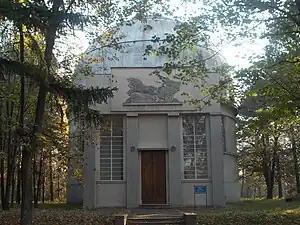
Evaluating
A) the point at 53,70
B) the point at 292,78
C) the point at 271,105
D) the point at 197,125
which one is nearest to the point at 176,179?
the point at 197,125

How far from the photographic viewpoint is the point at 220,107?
22.6 metres

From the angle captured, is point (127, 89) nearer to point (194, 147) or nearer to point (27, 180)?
point (194, 147)

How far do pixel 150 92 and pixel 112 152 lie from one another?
12.1 ft

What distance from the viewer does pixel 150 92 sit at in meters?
21.9

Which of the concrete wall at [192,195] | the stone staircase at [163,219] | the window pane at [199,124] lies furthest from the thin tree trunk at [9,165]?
the window pane at [199,124]

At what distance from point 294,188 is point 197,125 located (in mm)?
21736

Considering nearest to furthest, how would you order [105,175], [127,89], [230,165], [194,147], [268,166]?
[105,175]
[194,147]
[127,89]
[230,165]
[268,166]

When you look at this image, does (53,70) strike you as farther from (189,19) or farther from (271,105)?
(271,105)

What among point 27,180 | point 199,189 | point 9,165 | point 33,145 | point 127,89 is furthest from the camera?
point 127,89

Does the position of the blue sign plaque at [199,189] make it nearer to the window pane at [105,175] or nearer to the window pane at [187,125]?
the window pane at [187,125]

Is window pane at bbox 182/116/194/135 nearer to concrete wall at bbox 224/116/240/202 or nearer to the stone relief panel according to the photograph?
the stone relief panel

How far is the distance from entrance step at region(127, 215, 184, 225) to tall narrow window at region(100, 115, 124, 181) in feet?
19.8

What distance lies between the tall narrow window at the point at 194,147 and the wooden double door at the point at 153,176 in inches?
48.5

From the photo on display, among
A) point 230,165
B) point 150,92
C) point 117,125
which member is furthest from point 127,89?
point 230,165
